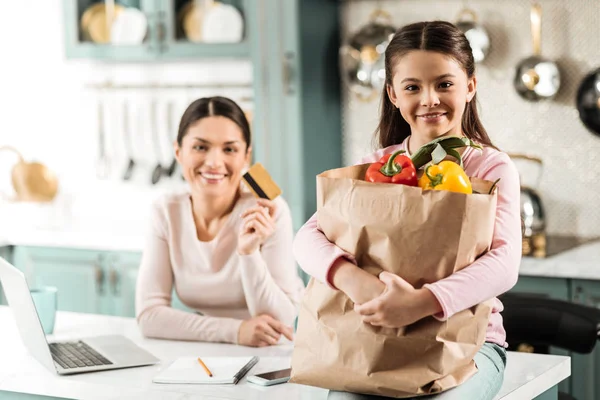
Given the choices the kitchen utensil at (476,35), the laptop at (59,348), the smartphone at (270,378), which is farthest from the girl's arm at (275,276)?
the kitchen utensil at (476,35)

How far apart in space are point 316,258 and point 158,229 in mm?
1049

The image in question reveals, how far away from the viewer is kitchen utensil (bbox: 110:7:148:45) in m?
3.96

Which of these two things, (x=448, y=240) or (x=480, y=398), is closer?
(x=448, y=240)

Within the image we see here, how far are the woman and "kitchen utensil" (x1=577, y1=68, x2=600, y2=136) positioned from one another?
50.3 inches

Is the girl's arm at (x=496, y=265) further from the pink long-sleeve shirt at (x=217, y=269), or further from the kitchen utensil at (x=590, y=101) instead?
the kitchen utensil at (x=590, y=101)

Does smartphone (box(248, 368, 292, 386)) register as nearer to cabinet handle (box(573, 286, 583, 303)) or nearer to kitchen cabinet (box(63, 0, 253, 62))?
cabinet handle (box(573, 286, 583, 303))

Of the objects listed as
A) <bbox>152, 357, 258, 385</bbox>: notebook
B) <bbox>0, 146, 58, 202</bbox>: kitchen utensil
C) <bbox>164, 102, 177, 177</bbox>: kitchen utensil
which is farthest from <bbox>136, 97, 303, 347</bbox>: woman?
<bbox>0, 146, 58, 202</bbox>: kitchen utensil

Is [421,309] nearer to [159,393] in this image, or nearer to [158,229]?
[159,393]

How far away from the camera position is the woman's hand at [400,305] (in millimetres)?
1452

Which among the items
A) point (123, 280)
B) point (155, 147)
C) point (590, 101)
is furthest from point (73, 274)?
point (590, 101)

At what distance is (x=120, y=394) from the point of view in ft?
5.91

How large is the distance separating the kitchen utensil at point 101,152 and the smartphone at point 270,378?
2.72 m

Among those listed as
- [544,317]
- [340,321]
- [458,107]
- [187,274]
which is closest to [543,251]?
[544,317]

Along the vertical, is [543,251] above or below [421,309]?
below
